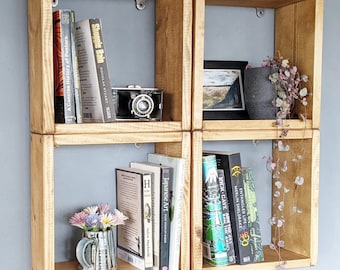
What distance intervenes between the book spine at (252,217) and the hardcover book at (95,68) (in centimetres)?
45

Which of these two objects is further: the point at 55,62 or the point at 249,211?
the point at 249,211

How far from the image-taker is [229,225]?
1606mm

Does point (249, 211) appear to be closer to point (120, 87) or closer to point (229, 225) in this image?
point (229, 225)

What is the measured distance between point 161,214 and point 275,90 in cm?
48

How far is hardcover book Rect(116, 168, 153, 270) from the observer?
150 centimetres

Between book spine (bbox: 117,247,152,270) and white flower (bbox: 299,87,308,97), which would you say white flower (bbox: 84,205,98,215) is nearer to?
book spine (bbox: 117,247,152,270)

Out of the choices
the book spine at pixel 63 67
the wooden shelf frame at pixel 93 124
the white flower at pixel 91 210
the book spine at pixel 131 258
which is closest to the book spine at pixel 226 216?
the wooden shelf frame at pixel 93 124

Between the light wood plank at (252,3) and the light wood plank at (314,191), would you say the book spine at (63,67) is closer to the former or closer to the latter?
the light wood plank at (252,3)

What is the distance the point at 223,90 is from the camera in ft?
5.68

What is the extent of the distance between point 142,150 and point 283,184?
451 millimetres

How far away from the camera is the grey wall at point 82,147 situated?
5.05 ft

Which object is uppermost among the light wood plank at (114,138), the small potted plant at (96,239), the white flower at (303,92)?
the white flower at (303,92)

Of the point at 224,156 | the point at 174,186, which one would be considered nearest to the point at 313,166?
the point at 224,156

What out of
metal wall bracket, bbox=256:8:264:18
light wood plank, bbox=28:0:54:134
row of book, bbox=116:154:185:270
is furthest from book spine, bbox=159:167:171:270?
metal wall bracket, bbox=256:8:264:18
